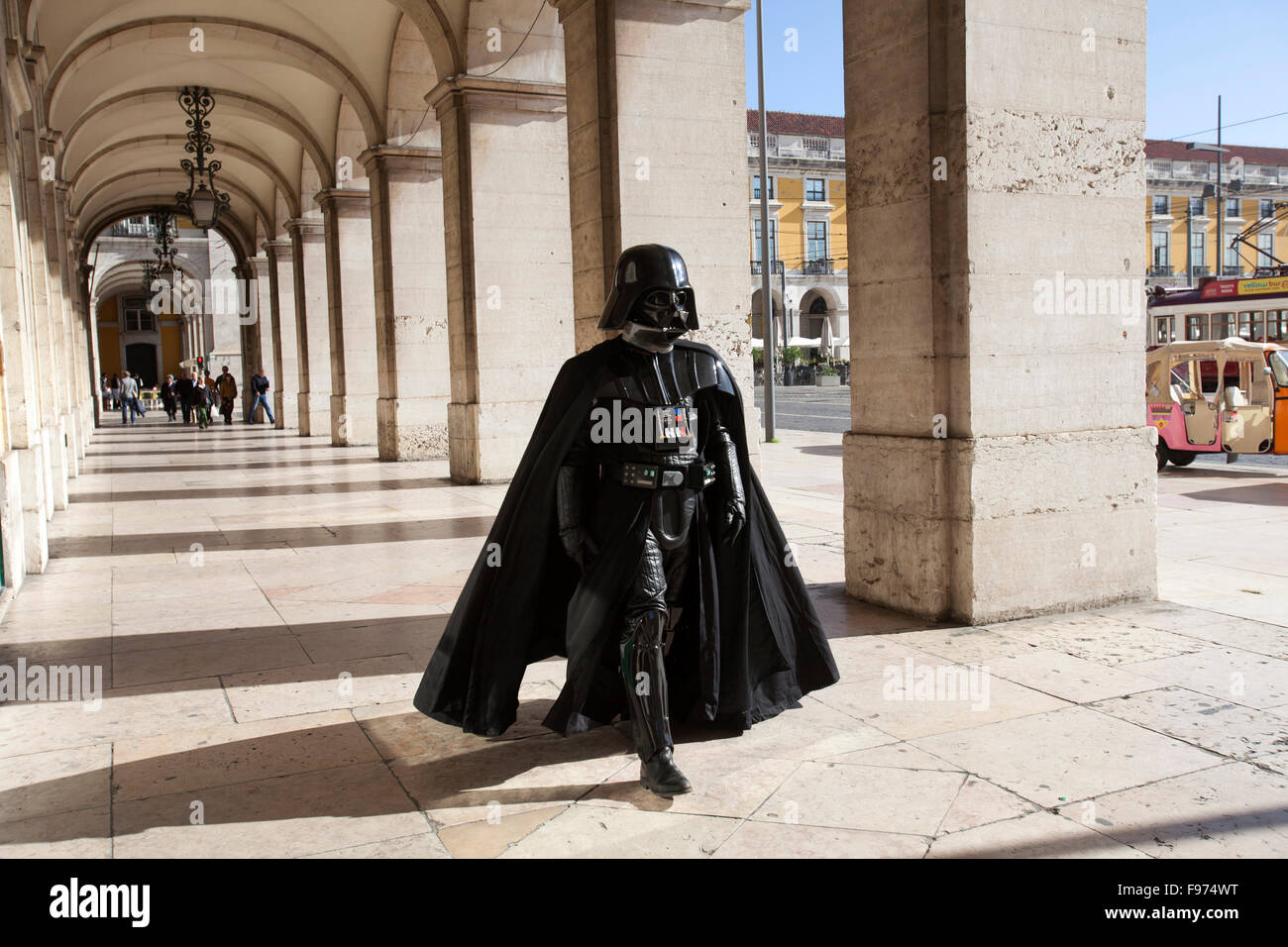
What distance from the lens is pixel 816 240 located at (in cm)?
6300

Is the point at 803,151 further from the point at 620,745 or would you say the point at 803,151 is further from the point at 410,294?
the point at 620,745

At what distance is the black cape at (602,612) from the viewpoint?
374 cm

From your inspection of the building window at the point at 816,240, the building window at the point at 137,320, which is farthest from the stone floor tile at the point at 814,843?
the building window at the point at 137,320

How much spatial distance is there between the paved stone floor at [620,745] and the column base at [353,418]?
13087 millimetres

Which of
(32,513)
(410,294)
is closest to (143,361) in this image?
(410,294)

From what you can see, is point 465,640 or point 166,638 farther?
point 166,638

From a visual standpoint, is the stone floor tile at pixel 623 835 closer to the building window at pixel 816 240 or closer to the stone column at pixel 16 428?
the stone column at pixel 16 428

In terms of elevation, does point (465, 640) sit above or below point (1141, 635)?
above

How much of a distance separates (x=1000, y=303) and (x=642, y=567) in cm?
306

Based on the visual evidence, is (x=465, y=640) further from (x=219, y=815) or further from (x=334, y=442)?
(x=334, y=442)

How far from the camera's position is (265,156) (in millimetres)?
24641

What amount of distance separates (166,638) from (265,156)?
21.2 metres
